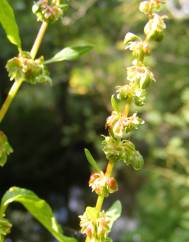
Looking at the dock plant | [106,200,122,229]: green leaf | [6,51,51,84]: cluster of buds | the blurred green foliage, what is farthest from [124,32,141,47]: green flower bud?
the blurred green foliage

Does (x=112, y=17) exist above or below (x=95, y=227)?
above

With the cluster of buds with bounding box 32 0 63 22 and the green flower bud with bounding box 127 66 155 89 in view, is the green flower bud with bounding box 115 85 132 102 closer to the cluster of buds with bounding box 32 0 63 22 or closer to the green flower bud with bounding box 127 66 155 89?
the green flower bud with bounding box 127 66 155 89

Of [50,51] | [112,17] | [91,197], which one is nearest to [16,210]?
[91,197]

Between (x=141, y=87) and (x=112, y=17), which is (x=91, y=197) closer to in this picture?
(x=112, y=17)

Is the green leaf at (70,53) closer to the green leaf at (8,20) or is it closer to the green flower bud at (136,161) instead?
the green leaf at (8,20)

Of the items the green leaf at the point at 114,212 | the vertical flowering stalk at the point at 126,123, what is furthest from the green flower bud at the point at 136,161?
the green leaf at the point at 114,212
